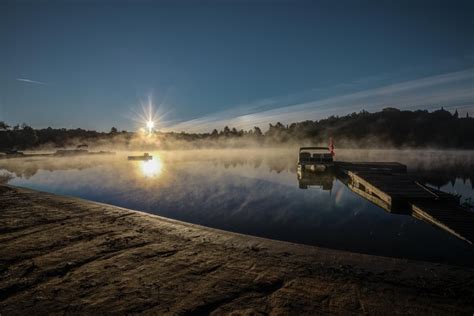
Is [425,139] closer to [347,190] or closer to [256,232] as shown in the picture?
[347,190]

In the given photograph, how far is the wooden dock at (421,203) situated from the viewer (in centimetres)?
815

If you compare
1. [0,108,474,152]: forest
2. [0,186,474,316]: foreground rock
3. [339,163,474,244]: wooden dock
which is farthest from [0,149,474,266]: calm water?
[0,108,474,152]: forest

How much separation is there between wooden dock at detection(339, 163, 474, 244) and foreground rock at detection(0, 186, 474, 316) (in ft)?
15.1

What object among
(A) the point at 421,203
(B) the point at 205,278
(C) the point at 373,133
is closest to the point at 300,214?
(A) the point at 421,203

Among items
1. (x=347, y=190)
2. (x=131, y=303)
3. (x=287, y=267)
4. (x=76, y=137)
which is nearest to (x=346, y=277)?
(x=287, y=267)

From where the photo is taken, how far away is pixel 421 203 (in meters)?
11.0

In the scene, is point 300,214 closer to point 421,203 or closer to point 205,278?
point 421,203

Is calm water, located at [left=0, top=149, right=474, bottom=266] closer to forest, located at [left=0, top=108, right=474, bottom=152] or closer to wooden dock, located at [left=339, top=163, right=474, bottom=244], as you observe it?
wooden dock, located at [left=339, top=163, right=474, bottom=244]

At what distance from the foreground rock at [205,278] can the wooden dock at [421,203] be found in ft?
15.1

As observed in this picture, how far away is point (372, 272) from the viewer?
472cm

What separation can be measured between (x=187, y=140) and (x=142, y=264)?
176601mm

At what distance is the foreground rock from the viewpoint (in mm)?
3656

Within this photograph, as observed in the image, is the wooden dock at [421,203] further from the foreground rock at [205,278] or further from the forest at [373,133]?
the forest at [373,133]

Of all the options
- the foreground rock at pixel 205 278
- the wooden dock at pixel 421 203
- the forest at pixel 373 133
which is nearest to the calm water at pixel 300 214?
the wooden dock at pixel 421 203
